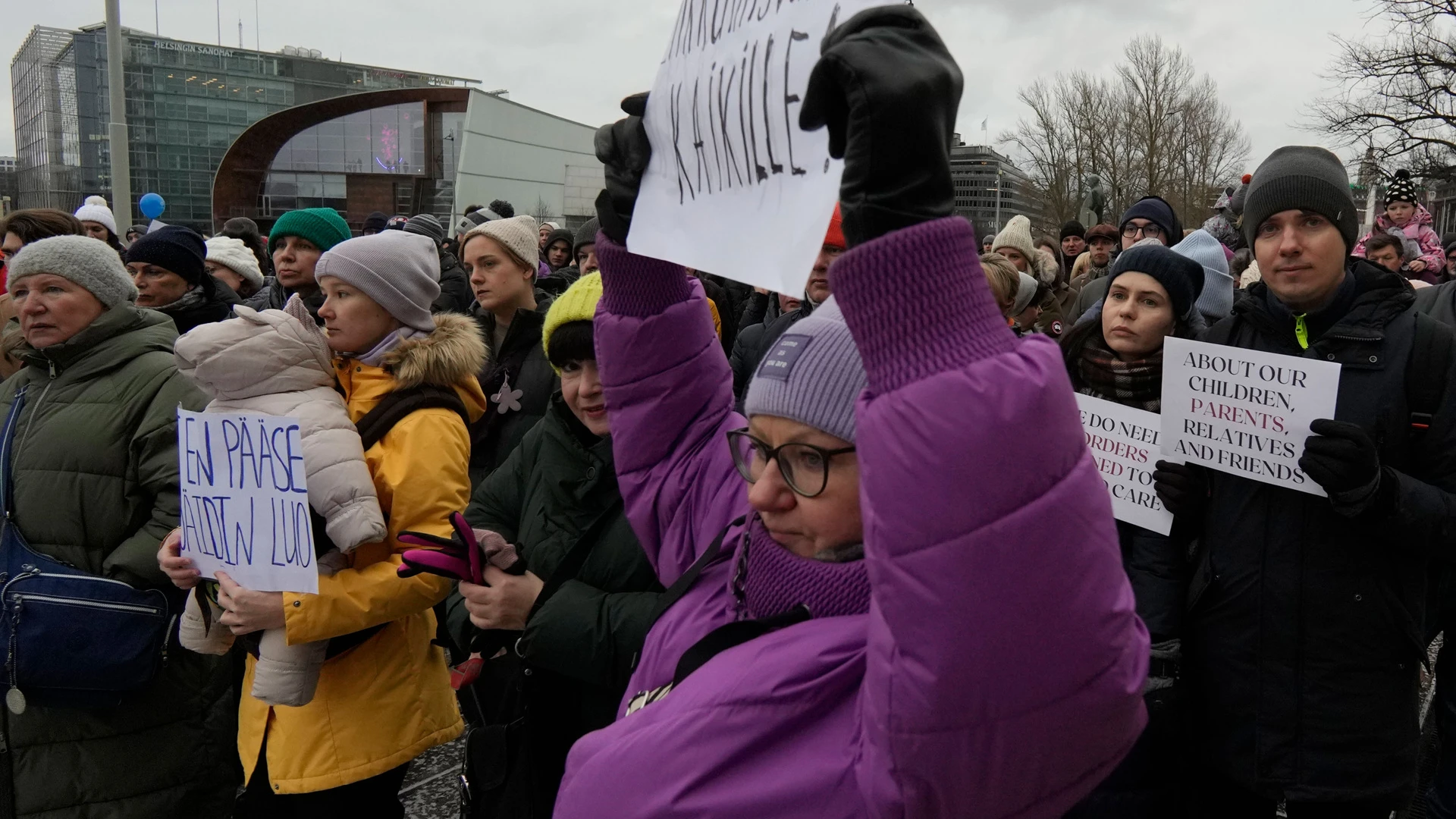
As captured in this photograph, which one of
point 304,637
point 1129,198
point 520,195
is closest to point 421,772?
point 304,637

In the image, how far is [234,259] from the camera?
20.1ft

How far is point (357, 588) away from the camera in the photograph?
7.91ft

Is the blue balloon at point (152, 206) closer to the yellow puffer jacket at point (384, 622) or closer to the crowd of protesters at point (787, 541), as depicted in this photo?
the crowd of protesters at point (787, 541)

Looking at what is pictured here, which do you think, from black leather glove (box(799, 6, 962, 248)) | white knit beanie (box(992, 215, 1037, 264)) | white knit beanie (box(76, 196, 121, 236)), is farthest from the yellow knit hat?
white knit beanie (box(76, 196, 121, 236))

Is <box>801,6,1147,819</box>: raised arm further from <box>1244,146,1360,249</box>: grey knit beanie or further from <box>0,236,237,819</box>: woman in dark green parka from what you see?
<box>0,236,237,819</box>: woman in dark green parka

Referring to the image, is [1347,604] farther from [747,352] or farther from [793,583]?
[747,352]

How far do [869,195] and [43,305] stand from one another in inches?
115

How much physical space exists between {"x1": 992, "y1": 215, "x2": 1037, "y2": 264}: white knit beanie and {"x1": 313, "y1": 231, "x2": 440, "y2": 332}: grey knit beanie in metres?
4.27

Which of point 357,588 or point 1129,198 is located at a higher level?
point 1129,198

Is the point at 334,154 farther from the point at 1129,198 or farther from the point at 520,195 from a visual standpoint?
the point at 1129,198

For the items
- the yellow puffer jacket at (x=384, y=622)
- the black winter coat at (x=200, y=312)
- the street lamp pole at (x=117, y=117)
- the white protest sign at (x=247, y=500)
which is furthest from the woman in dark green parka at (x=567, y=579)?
the street lamp pole at (x=117, y=117)

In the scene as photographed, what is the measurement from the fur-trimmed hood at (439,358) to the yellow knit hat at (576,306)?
0.31m

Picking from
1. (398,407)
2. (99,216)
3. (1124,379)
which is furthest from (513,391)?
(99,216)

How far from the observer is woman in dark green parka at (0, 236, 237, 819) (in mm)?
2766
